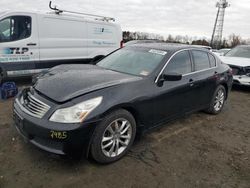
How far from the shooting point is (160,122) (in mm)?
3773

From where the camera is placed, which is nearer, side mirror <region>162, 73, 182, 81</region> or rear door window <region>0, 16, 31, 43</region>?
side mirror <region>162, 73, 182, 81</region>

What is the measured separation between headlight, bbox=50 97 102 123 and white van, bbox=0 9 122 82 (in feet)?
14.6

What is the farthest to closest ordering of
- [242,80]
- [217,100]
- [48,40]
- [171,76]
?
[242,80], [48,40], [217,100], [171,76]

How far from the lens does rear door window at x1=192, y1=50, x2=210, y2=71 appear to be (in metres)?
4.55

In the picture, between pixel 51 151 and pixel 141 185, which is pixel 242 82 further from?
pixel 51 151

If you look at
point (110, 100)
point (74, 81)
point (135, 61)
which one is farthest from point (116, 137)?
point (135, 61)

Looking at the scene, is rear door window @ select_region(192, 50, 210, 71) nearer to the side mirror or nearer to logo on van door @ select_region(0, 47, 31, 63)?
the side mirror

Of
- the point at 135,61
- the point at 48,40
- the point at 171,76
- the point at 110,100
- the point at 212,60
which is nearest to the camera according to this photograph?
the point at 110,100

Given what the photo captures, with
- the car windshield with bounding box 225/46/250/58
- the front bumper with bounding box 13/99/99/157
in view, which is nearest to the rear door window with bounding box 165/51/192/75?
the front bumper with bounding box 13/99/99/157

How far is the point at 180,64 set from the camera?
412cm

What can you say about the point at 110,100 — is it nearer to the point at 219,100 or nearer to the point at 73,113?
the point at 73,113

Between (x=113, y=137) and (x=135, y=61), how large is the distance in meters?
1.48

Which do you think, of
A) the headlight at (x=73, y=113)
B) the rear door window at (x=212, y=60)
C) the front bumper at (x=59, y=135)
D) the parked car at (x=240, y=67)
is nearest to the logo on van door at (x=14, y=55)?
the front bumper at (x=59, y=135)

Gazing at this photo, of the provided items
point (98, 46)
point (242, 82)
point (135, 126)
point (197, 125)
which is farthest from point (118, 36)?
point (135, 126)
